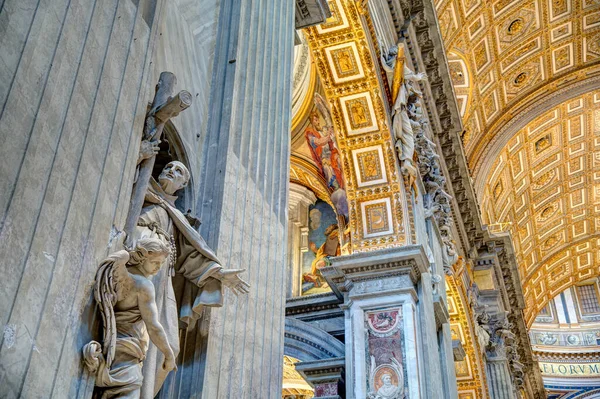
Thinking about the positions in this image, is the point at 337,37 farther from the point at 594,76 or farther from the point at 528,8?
the point at 594,76

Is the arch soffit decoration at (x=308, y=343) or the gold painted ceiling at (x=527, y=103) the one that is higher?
the gold painted ceiling at (x=527, y=103)

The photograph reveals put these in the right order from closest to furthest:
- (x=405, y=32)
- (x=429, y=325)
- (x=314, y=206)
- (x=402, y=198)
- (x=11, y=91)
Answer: (x=11, y=91)
(x=429, y=325)
(x=402, y=198)
(x=405, y=32)
(x=314, y=206)

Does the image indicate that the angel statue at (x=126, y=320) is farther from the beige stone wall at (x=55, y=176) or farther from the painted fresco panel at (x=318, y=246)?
the painted fresco panel at (x=318, y=246)

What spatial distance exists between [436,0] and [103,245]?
489 inches

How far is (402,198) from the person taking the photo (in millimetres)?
9250

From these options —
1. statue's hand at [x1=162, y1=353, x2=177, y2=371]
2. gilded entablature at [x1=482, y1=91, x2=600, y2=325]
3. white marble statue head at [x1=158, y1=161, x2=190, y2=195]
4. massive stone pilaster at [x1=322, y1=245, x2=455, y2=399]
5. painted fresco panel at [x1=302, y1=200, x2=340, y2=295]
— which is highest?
gilded entablature at [x1=482, y1=91, x2=600, y2=325]

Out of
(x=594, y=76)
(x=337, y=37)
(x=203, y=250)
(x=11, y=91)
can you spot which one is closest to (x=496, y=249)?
(x=594, y=76)

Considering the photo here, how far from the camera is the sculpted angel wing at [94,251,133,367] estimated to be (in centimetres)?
216

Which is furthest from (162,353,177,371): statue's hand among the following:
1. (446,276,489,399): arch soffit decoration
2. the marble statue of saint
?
(446,276,489,399): arch soffit decoration

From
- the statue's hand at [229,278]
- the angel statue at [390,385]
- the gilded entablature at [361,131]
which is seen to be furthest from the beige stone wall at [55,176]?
the gilded entablature at [361,131]

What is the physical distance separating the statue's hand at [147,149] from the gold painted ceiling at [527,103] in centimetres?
1205

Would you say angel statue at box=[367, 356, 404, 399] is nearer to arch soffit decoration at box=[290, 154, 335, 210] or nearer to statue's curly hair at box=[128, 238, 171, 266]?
arch soffit decoration at box=[290, 154, 335, 210]

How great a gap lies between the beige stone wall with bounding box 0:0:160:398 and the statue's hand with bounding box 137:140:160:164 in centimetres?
14

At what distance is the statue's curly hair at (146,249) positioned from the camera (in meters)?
2.33
